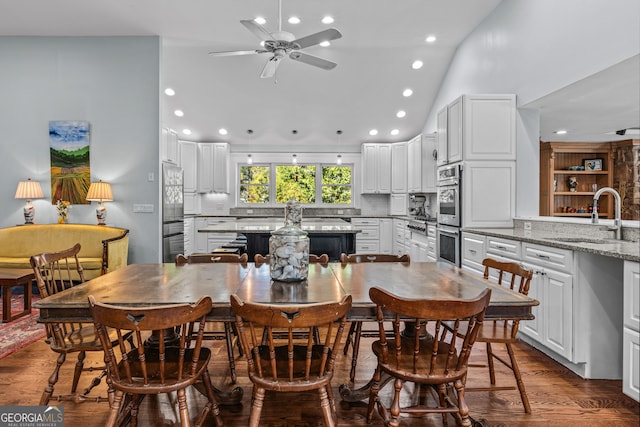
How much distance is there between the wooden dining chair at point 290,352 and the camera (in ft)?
5.24

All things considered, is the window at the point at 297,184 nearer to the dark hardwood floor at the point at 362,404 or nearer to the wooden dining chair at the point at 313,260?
the wooden dining chair at the point at 313,260

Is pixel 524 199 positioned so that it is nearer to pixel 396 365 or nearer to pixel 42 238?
pixel 396 365

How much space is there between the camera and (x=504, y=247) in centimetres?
368

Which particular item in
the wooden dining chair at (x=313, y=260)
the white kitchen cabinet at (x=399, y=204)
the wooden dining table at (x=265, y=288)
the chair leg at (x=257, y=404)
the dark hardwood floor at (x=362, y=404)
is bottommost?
the dark hardwood floor at (x=362, y=404)

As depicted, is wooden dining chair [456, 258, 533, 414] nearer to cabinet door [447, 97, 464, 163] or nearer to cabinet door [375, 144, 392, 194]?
cabinet door [447, 97, 464, 163]

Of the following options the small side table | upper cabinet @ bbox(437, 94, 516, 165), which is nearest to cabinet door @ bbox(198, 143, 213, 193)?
the small side table

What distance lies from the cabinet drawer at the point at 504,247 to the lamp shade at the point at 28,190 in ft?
17.9

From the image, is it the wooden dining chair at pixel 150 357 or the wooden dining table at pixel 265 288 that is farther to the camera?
the wooden dining table at pixel 265 288

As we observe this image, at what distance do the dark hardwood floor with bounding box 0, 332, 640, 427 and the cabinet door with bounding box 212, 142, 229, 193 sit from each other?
5872mm

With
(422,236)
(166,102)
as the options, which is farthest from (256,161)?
(422,236)

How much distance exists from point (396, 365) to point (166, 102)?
6931 millimetres

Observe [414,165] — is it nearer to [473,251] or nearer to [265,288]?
[473,251]

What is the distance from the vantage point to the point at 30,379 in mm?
2689

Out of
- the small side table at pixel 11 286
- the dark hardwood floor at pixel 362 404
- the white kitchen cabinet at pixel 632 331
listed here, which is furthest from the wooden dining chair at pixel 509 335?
the small side table at pixel 11 286
